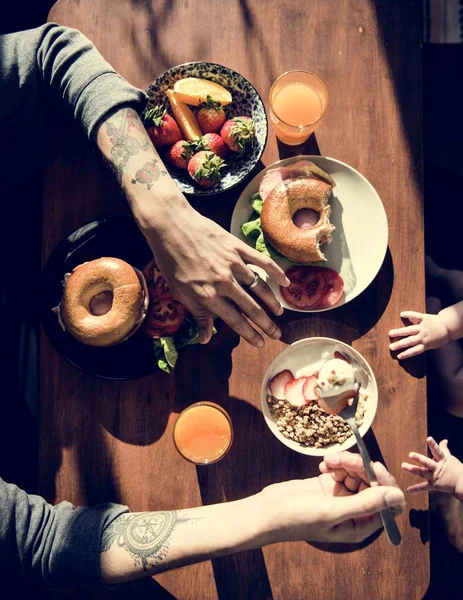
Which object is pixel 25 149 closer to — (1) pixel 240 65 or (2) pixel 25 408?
(1) pixel 240 65

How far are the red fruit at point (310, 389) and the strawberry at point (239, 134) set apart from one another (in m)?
0.66

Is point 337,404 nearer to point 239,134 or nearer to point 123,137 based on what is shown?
point 239,134

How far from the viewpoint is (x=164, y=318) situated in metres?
1.39

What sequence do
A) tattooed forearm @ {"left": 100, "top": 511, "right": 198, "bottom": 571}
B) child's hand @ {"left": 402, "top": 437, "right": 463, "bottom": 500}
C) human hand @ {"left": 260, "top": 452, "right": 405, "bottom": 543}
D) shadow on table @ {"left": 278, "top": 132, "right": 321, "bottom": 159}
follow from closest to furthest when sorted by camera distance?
1. human hand @ {"left": 260, "top": 452, "right": 405, "bottom": 543}
2. tattooed forearm @ {"left": 100, "top": 511, "right": 198, "bottom": 571}
3. child's hand @ {"left": 402, "top": 437, "right": 463, "bottom": 500}
4. shadow on table @ {"left": 278, "top": 132, "right": 321, "bottom": 159}

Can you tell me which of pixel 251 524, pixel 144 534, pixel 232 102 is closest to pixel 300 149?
pixel 232 102

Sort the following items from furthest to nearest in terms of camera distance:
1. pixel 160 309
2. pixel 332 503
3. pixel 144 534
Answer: pixel 160 309 → pixel 144 534 → pixel 332 503

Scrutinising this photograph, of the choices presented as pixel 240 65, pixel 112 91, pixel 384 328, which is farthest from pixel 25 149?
pixel 384 328

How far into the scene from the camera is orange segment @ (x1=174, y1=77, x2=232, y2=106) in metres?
1.40

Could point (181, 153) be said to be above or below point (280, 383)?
above

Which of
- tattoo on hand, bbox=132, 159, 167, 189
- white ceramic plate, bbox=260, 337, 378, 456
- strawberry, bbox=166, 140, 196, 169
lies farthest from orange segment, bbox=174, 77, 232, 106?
white ceramic plate, bbox=260, 337, 378, 456

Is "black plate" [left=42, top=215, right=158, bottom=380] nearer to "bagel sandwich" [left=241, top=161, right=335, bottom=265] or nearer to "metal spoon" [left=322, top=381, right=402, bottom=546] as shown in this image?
"bagel sandwich" [left=241, top=161, right=335, bottom=265]

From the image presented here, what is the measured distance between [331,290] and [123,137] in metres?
0.70

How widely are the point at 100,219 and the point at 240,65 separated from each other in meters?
0.63

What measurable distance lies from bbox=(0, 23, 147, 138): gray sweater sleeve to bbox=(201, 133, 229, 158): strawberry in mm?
199
